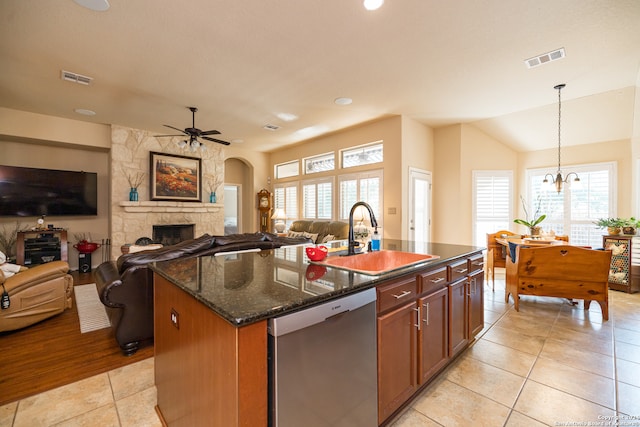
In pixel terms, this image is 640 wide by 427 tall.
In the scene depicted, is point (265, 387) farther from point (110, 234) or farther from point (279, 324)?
point (110, 234)

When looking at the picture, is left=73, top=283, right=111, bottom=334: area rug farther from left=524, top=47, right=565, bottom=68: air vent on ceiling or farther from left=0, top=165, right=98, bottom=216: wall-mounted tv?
left=524, top=47, right=565, bottom=68: air vent on ceiling

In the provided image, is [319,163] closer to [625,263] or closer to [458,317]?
[458,317]

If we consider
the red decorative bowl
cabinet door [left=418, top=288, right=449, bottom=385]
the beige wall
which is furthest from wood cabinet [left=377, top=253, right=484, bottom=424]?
the beige wall

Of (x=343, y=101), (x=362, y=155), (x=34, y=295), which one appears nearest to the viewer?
(x=34, y=295)

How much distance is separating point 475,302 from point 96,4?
4.12 m

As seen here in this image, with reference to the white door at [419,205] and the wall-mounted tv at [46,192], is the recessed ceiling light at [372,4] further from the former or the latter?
the wall-mounted tv at [46,192]

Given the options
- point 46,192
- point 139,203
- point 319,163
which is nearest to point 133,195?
point 139,203

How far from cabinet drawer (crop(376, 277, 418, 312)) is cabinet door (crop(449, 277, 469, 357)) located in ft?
1.82

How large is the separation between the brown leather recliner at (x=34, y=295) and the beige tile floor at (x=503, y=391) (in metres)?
1.47

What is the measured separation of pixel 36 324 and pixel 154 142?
4165mm

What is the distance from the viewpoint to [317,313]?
3.59 feet

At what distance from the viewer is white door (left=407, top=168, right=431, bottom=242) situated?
17.3 ft

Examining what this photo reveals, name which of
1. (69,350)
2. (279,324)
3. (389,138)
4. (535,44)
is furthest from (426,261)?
(389,138)

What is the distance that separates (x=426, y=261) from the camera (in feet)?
6.05
